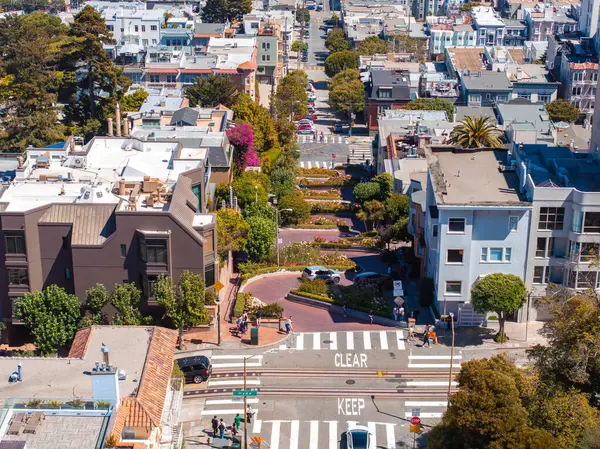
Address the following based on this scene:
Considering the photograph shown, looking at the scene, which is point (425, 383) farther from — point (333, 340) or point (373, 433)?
point (333, 340)

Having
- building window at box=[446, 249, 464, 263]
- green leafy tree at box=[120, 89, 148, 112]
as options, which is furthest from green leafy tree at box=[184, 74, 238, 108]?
building window at box=[446, 249, 464, 263]

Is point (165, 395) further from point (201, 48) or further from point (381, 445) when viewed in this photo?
point (201, 48)

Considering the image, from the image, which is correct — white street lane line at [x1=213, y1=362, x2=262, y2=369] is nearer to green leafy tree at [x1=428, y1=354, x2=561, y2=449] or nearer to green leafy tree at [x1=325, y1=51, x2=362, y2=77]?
Answer: green leafy tree at [x1=428, y1=354, x2=561, y2=449]

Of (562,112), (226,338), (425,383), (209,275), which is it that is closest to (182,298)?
(209,275)

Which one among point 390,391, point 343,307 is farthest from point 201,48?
point 390,391

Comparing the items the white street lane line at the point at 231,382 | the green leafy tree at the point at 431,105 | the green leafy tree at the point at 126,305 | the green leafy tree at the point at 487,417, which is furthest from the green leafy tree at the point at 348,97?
the green leafy tree at the point at 487,417

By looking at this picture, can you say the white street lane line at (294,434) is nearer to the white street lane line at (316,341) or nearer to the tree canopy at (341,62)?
the white street lane line at (316,341)
